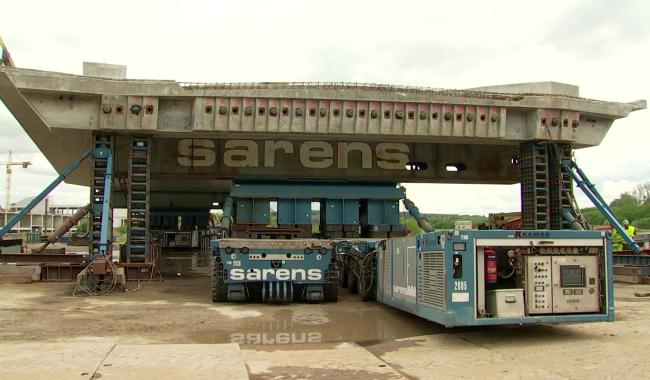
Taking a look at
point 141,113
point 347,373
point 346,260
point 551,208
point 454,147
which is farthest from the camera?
point 454,147

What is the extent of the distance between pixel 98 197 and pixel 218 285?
28.4 ft

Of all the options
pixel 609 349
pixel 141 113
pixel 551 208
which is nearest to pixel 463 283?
pixel 609 349

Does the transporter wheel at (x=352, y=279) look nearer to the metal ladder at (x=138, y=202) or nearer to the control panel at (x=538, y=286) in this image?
the control panel at (x=538, y=286)

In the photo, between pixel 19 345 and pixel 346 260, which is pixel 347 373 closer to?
pixel 19 345

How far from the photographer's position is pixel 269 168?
82.2 ft

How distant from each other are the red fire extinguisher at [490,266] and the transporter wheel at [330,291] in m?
5.55

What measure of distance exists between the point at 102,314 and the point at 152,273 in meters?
7.77

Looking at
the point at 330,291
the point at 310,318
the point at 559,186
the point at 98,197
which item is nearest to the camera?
the point at 310,318

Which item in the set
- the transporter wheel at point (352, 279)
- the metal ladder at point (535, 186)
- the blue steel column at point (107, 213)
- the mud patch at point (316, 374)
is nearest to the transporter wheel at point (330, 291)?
the transporter wheel at point (352, 279)

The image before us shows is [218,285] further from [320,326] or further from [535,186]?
→ [535,186]

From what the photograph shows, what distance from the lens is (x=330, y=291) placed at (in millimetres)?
14016

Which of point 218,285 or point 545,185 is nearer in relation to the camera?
point 218,285

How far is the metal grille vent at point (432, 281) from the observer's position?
894 centimetres

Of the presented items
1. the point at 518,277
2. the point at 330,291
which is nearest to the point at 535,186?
the point at 330,291
